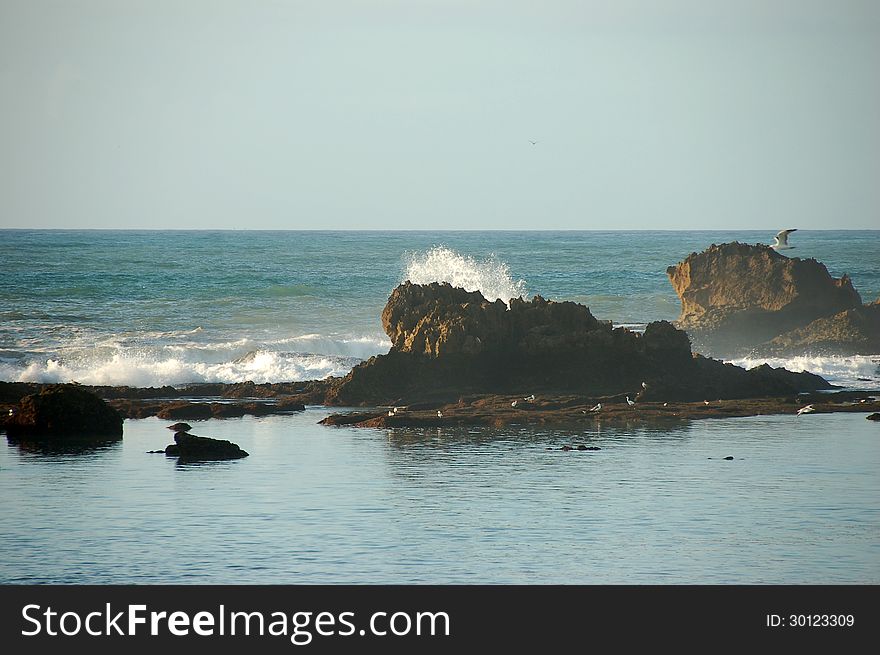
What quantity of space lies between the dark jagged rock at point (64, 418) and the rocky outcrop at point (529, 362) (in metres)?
7.83

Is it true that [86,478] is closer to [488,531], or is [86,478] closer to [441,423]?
[488,531]

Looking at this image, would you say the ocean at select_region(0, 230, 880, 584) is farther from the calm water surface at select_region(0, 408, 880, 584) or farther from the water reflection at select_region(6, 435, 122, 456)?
the water reflection at select_region(6, 435, 122, 456)

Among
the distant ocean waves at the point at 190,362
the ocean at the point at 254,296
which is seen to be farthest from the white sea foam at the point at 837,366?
the distant ocean waves at the point at 190,362

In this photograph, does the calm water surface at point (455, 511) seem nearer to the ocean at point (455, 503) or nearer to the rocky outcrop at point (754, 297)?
the ocean at point (455, 503)

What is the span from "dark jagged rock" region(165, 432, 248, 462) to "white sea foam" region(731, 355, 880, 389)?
21.8 metres

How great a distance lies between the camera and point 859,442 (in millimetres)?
29484

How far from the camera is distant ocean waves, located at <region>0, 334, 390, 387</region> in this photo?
46750 millimetres

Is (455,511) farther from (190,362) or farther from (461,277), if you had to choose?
(461,277)

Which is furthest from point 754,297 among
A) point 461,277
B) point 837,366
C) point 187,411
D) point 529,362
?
point 187,411

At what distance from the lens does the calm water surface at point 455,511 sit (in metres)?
19.1

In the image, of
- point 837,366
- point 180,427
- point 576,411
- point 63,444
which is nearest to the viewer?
point 63,444

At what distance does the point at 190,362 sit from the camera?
50.5 meters

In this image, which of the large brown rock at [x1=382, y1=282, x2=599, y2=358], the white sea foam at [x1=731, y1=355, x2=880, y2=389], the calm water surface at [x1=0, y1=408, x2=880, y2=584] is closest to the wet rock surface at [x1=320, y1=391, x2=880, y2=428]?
the calm water surface at [x1=0, y1=408, x2=880, y2=584]

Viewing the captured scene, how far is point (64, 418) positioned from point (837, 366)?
25440mm
